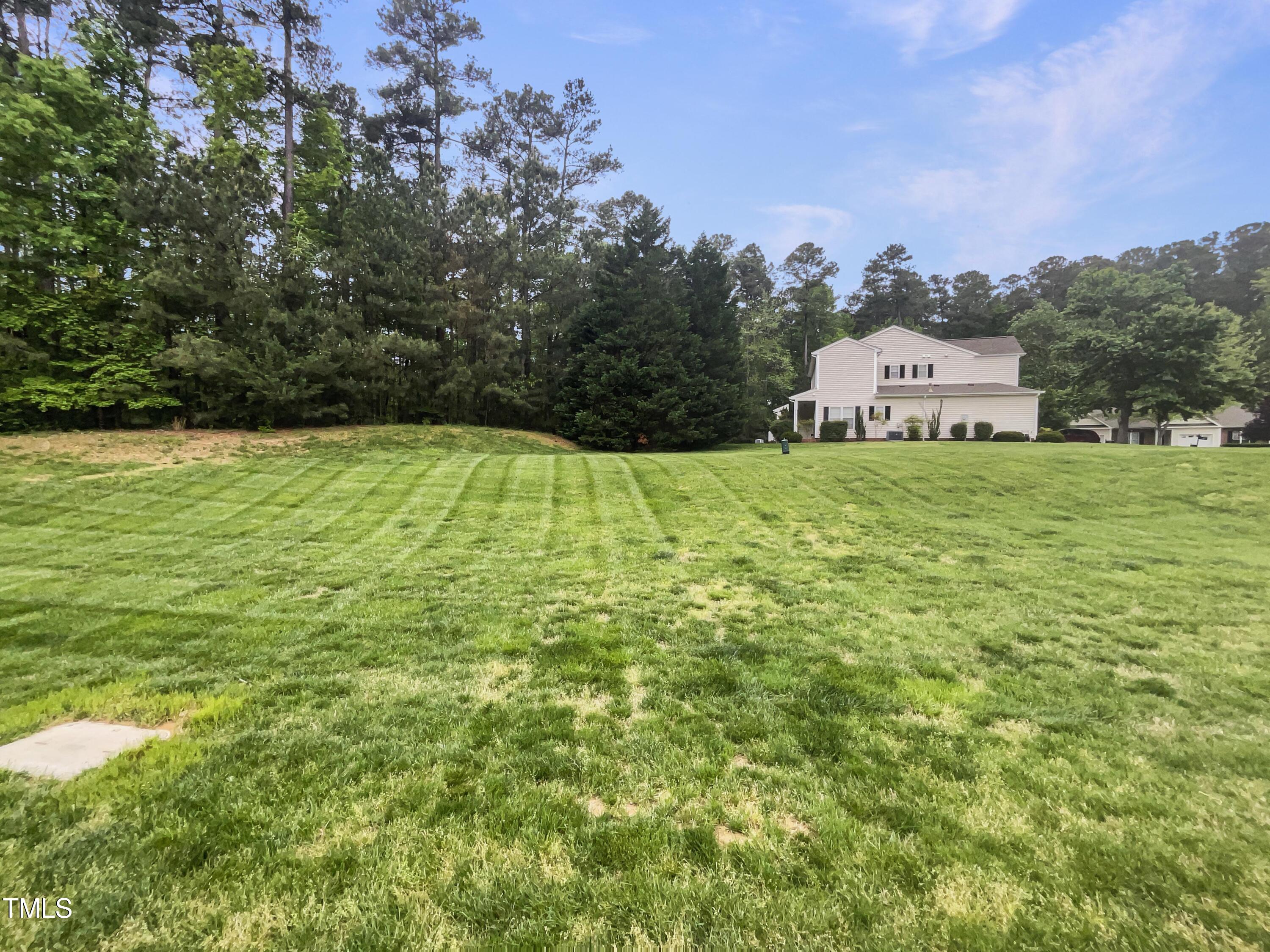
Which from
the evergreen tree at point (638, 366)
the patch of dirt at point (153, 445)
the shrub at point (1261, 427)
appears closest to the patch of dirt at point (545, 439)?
the evergreen tree at point (638, 366)

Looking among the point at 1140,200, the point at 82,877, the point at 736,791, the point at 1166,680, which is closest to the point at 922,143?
the point at 1140,200

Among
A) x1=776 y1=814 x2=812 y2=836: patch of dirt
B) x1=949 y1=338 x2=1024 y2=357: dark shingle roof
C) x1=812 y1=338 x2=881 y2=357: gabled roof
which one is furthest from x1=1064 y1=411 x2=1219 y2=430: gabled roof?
x1=776 y1=814 x2=812 y2=836: patch of dirt

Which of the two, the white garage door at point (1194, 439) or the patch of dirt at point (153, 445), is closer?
the patch of dirt at point (153, 445)

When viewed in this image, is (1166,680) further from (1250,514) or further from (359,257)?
(359,257)

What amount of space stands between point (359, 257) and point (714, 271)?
17.6 metres

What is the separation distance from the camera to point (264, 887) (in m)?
1.69

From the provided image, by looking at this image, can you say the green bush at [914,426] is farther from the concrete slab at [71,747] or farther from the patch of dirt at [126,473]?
the patch of dirt at [126,473]

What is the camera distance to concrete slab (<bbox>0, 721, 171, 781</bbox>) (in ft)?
7.58

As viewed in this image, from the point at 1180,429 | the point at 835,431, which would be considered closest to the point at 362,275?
the point at 835,431

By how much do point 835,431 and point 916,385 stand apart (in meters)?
6.63

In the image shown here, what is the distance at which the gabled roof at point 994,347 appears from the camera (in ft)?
92.6

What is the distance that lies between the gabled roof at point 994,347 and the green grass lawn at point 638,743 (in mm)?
26731

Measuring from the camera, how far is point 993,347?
28.8 metres

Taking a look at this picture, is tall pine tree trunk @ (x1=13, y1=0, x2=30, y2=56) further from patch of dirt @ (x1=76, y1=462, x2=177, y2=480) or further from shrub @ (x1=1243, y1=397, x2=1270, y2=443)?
shrub @ (x1=1243, y1=397, x2=1270, y2=443)
